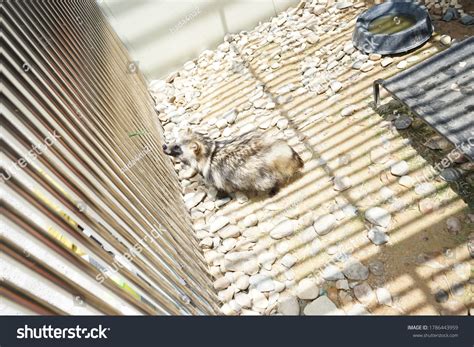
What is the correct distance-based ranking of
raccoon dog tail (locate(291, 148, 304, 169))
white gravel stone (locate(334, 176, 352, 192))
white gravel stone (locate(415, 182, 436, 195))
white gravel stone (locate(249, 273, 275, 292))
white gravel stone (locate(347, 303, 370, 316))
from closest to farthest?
white gravel stone (locate(347, 303, 370, 316)) → white gravel stone (locate(249, 273, 275, 292)) → white gravel stone (locate(415, 182, 436, 195)) → white gravel stone (locate(334, 176, 352, 192)) → raccoon dog tail (locate(291, 148, 304, 169))

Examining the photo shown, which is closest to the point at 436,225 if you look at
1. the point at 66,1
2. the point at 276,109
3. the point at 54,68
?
the point at 276,109

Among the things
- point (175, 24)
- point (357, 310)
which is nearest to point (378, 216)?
point (357, 310)

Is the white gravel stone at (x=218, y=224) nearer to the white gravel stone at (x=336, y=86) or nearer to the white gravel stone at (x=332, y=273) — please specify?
the white gravel stone at (x=332, y=273)

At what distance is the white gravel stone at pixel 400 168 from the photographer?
3678 mm

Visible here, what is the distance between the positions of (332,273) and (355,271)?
0.20 m

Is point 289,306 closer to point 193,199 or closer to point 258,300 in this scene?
point 258,300

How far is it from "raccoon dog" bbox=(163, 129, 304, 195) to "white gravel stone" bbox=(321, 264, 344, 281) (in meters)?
1.12

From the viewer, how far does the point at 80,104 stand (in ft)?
9.56

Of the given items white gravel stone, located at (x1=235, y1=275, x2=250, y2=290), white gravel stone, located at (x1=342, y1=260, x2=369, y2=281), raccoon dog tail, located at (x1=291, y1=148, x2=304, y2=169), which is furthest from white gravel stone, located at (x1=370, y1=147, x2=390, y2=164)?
white gravel stone, located at (x1=235, y1=275, x2=250, y2=290)

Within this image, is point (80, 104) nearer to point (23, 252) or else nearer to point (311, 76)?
point (23, 252)

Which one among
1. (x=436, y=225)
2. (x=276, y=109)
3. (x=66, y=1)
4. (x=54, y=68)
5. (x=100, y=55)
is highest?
(x=66, y=1)

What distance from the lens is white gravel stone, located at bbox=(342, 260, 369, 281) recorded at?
124 inches

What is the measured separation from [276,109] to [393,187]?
2107mm

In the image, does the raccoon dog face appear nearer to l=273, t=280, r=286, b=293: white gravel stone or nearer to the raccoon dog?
the raccoon dog
